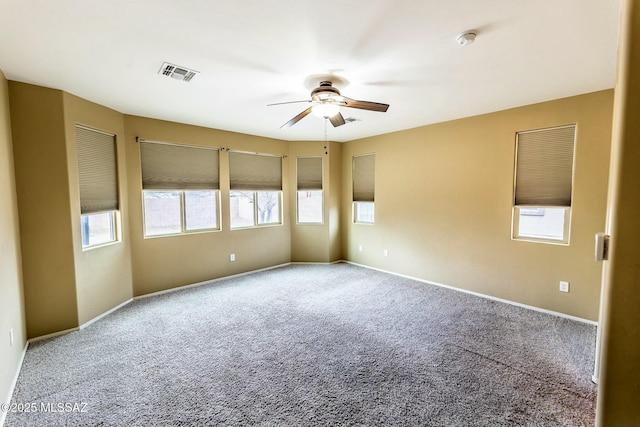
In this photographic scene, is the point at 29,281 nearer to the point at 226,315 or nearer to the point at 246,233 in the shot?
the point at 226,315

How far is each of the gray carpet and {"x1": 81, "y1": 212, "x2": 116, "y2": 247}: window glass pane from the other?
0.99m

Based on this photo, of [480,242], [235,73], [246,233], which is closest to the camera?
[235,73]

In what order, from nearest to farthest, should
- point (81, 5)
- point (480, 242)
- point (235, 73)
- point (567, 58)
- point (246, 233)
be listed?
1. point (81, 5)
2. point (567, 58)
3. point (235, 73)
4. point (480, 242)
5. point (246, 233)

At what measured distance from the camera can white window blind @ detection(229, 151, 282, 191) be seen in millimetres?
4930

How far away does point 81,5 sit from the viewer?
1.59 meters

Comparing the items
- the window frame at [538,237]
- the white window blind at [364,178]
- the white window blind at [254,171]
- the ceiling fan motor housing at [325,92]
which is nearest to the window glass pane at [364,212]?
the white window blind at [364,178]

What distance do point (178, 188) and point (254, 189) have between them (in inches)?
53.0

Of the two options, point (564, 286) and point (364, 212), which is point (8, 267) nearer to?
point (364, 212)

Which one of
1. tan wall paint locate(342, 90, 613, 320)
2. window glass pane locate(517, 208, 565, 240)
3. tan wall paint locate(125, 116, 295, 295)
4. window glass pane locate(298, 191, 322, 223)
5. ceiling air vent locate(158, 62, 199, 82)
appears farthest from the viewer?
window glass pane locate(298, 191, 322, 223)

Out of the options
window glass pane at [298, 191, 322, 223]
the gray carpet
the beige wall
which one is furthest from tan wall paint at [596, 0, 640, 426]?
window glass pane at [298, 191, 322, 223]

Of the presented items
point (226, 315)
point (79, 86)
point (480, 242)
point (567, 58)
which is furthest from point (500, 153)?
point (79, 86)

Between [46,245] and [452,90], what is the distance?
465 centimetres

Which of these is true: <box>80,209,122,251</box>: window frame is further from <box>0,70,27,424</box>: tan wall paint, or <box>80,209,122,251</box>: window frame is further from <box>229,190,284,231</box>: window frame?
<box>229,190,284,231</box>: window frame

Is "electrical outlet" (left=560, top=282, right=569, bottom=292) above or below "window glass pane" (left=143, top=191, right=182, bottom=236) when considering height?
below
